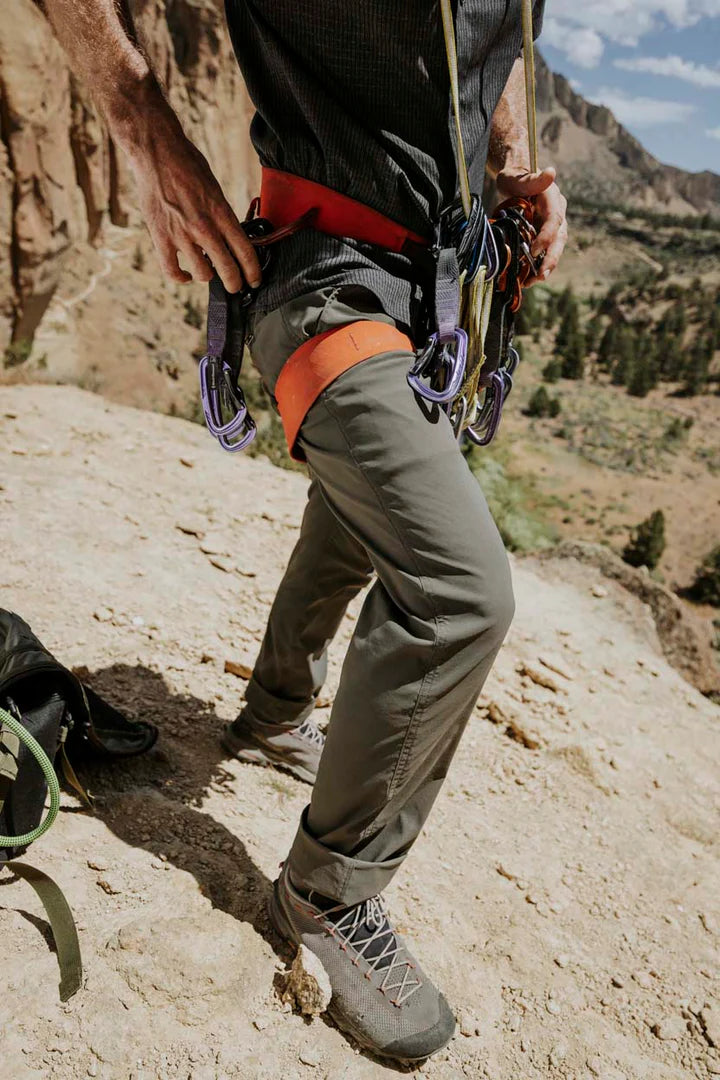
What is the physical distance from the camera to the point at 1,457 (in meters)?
3.45

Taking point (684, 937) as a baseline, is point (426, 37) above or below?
above

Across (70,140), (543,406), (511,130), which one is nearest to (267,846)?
(511,130)

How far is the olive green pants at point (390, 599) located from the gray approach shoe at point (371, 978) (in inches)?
3.7

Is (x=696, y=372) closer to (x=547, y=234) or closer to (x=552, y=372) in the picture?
(x=552, y=372)

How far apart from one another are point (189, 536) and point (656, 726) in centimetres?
195

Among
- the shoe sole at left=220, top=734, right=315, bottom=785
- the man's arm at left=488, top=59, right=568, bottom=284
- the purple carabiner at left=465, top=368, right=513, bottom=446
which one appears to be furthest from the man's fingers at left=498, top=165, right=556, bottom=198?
the shoe sole at left=220, top=734, right=315, bottom=785

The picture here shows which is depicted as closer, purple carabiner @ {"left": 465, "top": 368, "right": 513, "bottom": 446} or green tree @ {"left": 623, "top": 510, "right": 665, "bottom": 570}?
purple carabiner @ {"left": 465, "top": 368, "right": 513, "bottom": 446}

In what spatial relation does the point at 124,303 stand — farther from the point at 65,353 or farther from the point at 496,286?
the point at 496,286

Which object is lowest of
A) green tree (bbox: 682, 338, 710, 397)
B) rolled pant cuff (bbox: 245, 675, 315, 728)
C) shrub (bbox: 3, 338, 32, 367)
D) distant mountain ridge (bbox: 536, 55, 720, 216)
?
shrub (bbox: 3, 338, 32, 367)

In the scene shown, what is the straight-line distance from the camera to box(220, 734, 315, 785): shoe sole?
213 cm

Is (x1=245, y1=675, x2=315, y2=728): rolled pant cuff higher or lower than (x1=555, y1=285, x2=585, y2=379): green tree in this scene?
lower

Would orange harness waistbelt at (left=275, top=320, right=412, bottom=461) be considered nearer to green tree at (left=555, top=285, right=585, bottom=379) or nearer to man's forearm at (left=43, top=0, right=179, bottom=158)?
man's forearm at (left=43, top=0, right=179, bottom=158)

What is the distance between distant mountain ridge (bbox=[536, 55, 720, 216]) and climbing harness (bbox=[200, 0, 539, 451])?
4806 inches

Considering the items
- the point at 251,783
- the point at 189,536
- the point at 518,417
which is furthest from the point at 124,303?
the point at 251,783
